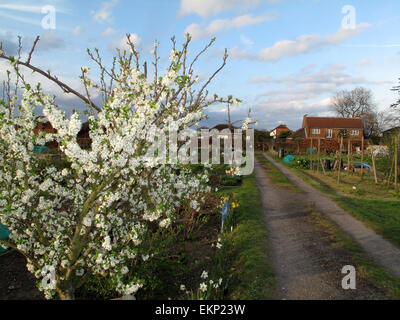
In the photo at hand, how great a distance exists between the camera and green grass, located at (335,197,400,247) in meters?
8.47

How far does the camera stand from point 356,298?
5.08m

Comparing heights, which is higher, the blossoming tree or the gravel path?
the blossoming tree

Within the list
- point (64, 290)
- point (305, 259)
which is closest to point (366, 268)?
point (305, 259)

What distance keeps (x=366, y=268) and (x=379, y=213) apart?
204 inches

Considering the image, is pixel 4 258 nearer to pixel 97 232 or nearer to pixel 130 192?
pixel 97 232

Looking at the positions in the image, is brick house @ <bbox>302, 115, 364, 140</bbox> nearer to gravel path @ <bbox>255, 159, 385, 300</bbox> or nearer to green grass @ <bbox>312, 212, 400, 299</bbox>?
gravel path @ <bbox>255, 159, 385, 300</bbox>

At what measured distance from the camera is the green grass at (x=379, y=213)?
8.47 meters

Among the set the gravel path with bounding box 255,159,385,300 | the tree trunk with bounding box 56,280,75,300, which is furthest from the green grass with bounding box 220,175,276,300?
the tree trunk with bounding box 56,280,75,300

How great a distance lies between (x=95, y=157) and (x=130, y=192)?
138 centimetres

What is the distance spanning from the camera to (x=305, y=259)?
6.54 metres

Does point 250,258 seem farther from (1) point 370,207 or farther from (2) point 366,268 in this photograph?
(1) point 370,207

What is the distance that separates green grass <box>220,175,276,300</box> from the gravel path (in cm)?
A: 20

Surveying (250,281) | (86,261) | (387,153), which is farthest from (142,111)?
(387,153)

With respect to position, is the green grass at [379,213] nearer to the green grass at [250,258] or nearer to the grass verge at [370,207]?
the grass verge at [370,207]
